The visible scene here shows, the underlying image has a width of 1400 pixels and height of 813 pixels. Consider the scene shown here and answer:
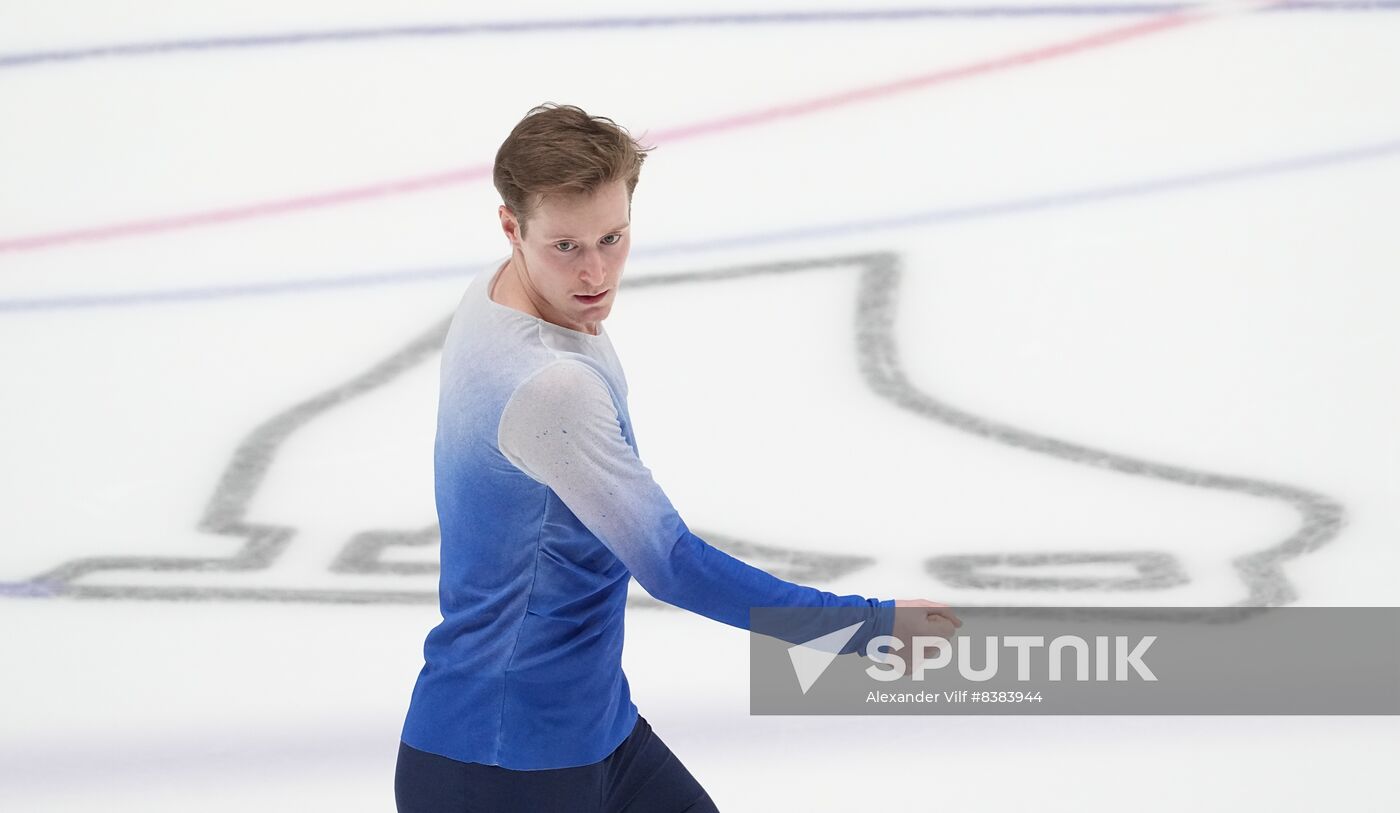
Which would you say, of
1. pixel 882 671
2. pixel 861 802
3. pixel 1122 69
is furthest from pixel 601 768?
pixel 1122 69

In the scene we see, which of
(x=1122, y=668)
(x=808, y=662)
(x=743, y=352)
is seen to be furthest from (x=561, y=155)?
(x=743, y=352)

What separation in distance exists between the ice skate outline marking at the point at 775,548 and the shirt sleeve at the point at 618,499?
144 cm

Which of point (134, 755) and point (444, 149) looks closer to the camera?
point (134, 755)

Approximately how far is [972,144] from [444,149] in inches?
60.1

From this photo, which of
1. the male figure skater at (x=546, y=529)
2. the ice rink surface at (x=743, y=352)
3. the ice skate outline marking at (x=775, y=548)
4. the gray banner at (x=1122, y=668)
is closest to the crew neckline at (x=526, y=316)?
the male figure skater at (x=546, y=529)

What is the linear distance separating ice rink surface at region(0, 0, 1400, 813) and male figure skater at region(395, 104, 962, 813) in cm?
91

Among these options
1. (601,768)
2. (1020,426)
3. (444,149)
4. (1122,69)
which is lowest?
(601,768)

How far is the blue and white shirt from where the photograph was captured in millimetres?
1571

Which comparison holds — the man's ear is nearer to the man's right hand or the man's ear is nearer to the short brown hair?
the short brown hair

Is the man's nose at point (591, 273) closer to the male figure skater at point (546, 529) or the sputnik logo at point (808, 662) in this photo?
the male figure skater at point (546, 529)

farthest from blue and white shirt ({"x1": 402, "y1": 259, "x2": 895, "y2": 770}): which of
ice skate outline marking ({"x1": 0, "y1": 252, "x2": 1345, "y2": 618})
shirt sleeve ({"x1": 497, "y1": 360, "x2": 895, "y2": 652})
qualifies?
ice skate outline marking ({"x1": 0, "y1": 252, "x2": 1345, "y2": 618})

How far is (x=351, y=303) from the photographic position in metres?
4.27

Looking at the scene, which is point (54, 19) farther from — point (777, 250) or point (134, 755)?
point (134, 755)

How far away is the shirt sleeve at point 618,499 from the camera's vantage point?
5.11ft
